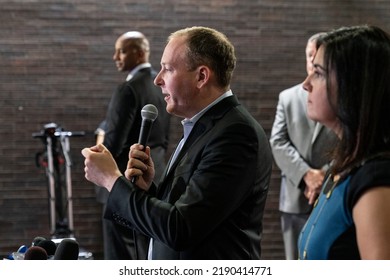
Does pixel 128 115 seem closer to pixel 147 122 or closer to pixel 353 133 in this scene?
pixel 147 122

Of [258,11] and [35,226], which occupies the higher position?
[258,11]

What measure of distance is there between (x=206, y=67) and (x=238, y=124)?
227 mm

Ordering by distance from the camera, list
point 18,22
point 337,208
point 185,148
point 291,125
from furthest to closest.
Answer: point 18,22 < point 291,125 < point 185,148 < point 337,208

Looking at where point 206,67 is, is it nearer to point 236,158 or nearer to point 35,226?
point 236,158

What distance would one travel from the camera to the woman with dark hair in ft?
4.33

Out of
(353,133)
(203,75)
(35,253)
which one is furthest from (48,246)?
(353,133)

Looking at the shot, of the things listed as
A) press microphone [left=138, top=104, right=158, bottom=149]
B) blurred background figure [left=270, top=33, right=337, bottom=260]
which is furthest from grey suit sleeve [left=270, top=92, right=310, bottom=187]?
press microphone [left=138, top=104, right=158, bottom=149]

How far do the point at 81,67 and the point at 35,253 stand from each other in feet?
10.8

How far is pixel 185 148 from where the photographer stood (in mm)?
1999

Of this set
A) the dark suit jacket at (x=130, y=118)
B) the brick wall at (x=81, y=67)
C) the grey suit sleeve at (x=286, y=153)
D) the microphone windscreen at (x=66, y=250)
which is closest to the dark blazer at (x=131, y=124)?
the dark suit jacket at (x=130, y=118)

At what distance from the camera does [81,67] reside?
5082 millimetres

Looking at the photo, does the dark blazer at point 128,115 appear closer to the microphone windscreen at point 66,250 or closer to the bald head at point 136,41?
the bald head at point 136,41

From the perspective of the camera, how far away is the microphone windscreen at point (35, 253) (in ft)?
6.27
